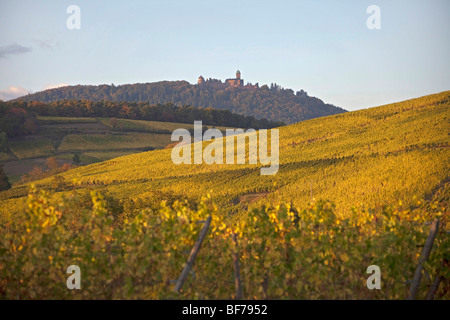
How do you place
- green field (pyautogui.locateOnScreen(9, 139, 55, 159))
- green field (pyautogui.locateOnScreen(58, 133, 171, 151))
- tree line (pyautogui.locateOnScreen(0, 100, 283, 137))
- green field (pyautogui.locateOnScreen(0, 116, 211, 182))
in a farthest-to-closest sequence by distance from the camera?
1. tree line (pyautogui.locateOnScreen(0, 100, 283, 137))
2. green field (pyautogui.locateOnScreen(58, 133, 171, 151))
3. green field (pyautogui.locateOnScreen(9, 139, 55, 159))
4. green field (pyautogui.locateOnScreen(0, 116, 211, 182))

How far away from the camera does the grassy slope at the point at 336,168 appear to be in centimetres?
2708

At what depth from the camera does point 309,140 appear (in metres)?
43.8

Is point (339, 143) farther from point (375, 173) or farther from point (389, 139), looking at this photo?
point (375, 173)

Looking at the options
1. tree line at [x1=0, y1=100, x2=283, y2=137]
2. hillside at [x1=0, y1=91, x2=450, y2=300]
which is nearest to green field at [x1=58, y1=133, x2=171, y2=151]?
tree line at [x1=0, y1=100, x2=283, y2=137]

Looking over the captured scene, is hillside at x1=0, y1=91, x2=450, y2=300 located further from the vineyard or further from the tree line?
the tree line

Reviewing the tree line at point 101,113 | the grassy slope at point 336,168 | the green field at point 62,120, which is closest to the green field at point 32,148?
the tree line at point 101,113

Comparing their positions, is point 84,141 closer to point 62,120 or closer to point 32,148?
point 32,148

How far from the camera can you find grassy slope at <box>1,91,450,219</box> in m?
27.1

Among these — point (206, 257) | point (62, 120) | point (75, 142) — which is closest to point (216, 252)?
point (206, 257)

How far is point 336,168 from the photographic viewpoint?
3275cm

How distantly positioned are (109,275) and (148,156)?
47700mm

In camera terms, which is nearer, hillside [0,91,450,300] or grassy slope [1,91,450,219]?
hillside [0,91,450,300]

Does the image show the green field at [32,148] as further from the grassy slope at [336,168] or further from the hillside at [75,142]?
the grassy slope at [336,168]

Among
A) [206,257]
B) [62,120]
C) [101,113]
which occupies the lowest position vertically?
[206,257]
